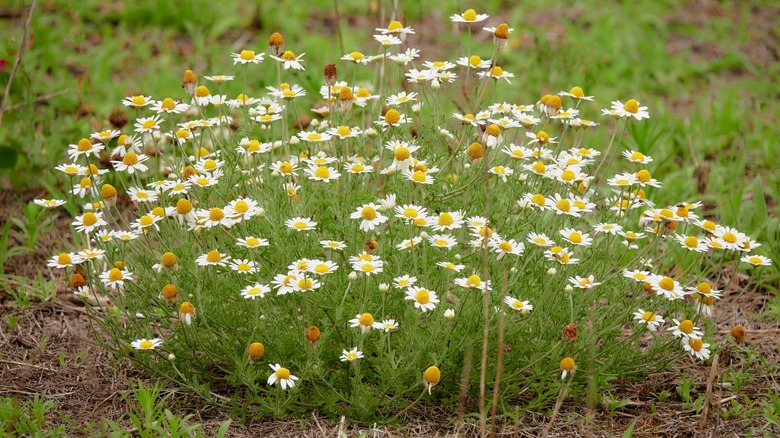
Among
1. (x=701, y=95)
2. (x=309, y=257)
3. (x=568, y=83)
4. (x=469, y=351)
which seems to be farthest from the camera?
(x=701, y=95)

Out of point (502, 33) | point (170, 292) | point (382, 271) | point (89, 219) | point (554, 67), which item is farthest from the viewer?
point (554, 67)

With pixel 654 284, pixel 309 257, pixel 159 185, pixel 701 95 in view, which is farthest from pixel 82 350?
pixel 701 95

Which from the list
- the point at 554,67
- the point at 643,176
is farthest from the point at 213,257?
the point at 554,67

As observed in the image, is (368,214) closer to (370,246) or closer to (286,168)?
(370,246)

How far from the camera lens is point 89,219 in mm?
2607

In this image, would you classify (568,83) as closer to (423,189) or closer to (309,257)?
(423,189)

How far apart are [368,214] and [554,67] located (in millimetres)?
3248

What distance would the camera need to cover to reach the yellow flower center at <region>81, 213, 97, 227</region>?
8.54 ft

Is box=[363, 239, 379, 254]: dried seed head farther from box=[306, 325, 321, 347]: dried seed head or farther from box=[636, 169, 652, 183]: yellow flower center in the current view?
box=[636, 169, 652, 183]: yellow flower center

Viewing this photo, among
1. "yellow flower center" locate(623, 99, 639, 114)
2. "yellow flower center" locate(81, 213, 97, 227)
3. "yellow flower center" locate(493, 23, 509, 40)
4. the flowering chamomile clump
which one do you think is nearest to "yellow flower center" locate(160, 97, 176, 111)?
the flowering chamomile clump

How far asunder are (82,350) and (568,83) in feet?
10.1

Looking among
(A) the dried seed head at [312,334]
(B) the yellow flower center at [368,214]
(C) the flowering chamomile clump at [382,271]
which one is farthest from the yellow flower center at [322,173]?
(A) the dried seed head at [312,334]

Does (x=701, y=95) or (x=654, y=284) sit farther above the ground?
(x=654, y=284)

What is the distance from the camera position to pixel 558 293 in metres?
2.64
